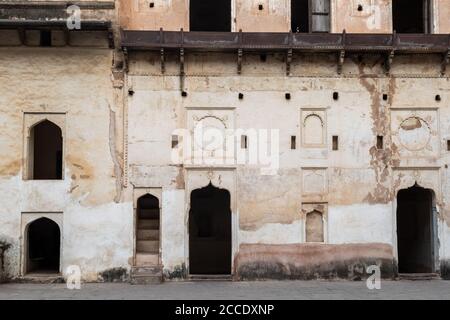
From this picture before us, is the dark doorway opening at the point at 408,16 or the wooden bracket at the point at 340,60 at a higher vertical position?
the dark doorway opening at the point at 408,16

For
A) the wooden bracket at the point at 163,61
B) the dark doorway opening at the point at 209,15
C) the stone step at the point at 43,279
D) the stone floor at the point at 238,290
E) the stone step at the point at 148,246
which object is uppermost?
the dark doorway opening at the point at 209,15

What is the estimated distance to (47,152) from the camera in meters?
19.0

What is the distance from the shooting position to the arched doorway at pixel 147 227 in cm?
1462

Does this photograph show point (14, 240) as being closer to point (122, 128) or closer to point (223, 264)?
point (122, 128)

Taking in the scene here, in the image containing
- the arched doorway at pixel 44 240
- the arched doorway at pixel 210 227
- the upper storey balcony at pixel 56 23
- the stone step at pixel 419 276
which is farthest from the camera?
the arched doorway at pixel 210 227

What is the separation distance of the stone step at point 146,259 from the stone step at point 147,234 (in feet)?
1.40

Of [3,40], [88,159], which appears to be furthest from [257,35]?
[3,40]

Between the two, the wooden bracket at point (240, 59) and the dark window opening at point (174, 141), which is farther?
the dark window opening at point (174, 141)

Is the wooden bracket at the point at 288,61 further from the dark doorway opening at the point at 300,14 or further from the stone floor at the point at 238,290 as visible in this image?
the stone floor at the point at 238,290

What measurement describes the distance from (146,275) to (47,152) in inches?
274

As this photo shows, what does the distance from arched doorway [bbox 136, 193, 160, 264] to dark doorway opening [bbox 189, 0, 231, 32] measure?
868 cm

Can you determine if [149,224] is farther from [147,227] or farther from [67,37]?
[67,37]

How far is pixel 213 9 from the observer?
21.4 meters

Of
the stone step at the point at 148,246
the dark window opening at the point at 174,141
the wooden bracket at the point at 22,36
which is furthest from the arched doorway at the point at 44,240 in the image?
the wooden bracket at the point at 22,36
